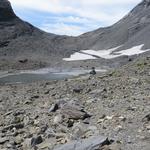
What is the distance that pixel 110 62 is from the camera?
5030 inches

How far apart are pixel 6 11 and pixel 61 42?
2374 centimetres

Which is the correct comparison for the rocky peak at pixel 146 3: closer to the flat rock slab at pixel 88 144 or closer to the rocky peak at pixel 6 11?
the rocky peak at pixel 6 11

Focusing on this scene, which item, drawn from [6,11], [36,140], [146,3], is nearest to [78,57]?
[6,11]

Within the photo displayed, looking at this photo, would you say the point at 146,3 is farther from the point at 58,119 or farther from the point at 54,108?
the point at 58,119

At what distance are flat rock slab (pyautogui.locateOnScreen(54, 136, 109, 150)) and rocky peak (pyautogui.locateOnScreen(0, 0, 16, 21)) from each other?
159 metres

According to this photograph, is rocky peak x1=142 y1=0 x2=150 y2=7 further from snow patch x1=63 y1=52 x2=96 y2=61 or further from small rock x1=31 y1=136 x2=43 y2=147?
small rock x1=31 y1=136 x2=43 y2=147

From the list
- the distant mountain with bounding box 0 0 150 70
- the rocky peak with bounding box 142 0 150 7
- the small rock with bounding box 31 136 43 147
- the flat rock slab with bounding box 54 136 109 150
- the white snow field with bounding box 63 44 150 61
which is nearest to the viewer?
the flat rock slab with bounding box 54 136 109 150

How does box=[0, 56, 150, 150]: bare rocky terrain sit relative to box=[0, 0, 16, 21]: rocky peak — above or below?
below

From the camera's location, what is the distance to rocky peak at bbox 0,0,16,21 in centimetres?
17325

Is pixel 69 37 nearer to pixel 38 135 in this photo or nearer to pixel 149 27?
pixel 149 27

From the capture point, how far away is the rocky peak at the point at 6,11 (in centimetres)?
17325

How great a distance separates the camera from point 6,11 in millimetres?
175125

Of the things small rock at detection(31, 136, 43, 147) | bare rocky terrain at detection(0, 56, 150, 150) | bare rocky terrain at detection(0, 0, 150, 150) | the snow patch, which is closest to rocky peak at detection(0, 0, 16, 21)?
the snow patch

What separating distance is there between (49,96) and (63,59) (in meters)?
114
